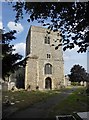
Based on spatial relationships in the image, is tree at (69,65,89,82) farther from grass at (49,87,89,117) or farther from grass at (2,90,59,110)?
grass at (49,87,89,117)

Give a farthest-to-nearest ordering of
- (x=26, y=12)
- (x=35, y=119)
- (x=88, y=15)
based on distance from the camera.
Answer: (x=35, y=119) → (x=26, y=12) → (x=88, y=15)

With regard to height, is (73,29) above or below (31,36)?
below

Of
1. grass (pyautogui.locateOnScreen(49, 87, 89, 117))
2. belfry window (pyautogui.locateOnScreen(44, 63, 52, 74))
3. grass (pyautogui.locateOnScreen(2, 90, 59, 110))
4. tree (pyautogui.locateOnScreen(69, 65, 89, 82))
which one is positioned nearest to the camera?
grass (pyautogui.locateOnScreen(49, 87, 89, 117))

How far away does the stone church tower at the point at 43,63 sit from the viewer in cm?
6019

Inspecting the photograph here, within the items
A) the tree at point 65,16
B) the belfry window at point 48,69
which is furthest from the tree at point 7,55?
the belfry window at point 48,69

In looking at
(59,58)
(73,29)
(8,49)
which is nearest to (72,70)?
(59,58)

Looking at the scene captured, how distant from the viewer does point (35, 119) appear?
12969mm

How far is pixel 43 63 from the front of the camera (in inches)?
2452

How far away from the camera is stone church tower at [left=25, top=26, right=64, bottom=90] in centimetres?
6019

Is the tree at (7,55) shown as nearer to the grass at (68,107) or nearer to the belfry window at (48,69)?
the grass at (68,107)

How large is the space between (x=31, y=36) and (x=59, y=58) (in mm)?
9128

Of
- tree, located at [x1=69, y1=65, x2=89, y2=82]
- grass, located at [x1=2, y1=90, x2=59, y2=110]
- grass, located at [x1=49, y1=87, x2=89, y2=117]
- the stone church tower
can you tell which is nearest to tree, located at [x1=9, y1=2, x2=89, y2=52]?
grass, located at [x1=49, y1=87, x2=89, y2=117]

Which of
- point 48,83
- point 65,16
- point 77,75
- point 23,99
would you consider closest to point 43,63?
point 48,83

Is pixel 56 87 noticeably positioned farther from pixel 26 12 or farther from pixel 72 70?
pixel 26 12
